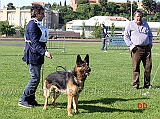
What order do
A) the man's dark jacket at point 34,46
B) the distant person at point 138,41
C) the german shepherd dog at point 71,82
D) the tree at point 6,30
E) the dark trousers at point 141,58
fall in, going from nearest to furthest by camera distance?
the german shepherd dog at point 71,82 < the man's dark jacket at point 34,46 < the distant person at point 138,41 < the dark trousers at point 141,58 < the tree at point 6,30

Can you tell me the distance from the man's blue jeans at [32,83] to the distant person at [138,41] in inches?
142

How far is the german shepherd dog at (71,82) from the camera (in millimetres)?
7262

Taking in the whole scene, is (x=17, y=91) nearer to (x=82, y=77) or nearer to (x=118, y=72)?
(x=82, y=77)

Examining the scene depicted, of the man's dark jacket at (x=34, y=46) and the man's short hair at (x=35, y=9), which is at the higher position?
the man's short hair at (x=35, y=9)

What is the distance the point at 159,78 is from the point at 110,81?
2.17m

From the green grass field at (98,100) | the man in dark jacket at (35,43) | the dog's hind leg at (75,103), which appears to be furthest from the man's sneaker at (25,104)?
the dog's hind leg at (75,103)

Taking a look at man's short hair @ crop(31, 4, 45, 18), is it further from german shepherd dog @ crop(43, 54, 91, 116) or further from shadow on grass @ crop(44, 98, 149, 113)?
shadow on grass @ crop(44, 98, 149, 113)

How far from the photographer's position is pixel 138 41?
10.8 meters

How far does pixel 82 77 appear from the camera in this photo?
7367mm

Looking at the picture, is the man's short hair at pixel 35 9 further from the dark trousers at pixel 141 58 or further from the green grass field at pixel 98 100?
the dark trousers at pixel 141 58

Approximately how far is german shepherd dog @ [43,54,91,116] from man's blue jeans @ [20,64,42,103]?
0.96 ft

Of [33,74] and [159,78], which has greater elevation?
[33,74]

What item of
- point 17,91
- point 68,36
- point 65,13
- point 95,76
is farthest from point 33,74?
point 65,13

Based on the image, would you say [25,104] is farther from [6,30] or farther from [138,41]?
[6,30]
